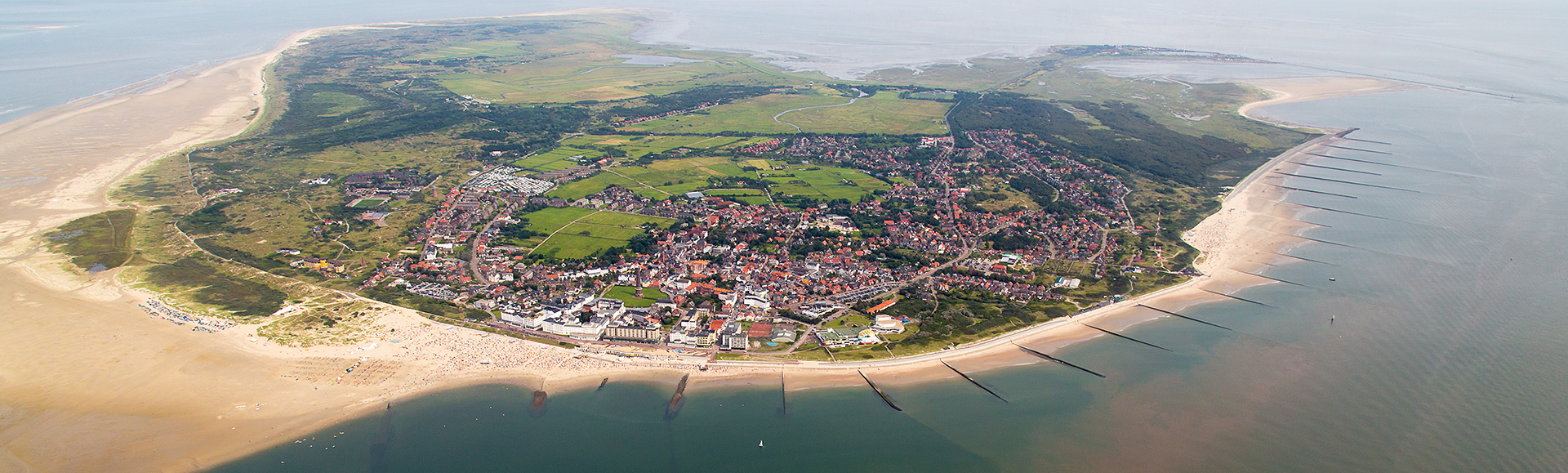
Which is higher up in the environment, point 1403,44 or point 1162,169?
point 1403,44

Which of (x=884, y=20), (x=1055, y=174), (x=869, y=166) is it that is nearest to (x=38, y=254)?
(x=869, y=166)

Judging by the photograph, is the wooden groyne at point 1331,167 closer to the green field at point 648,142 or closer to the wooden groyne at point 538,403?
the green field at point 648,142

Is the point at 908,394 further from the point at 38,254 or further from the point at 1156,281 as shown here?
the point at 38,254

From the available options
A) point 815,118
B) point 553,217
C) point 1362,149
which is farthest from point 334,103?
point 1362,149

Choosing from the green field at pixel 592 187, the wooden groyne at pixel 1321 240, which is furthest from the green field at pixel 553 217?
the wooden groyne at pixel 1321 240

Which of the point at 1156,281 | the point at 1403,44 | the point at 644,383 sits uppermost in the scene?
the point at 1403,44

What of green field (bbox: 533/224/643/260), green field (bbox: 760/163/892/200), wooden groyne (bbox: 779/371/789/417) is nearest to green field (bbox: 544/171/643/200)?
green field (bbox: 533/224/643/260)

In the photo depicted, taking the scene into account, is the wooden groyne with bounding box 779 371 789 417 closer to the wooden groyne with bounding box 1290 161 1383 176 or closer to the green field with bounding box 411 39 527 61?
the wooden groyne with bounding box 1290 161 1383 176
